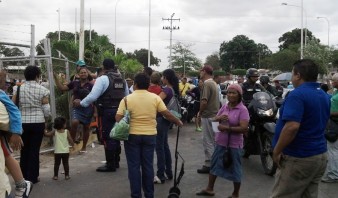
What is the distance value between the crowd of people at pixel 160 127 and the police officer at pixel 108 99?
0.02 metres

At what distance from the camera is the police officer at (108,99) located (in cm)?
727

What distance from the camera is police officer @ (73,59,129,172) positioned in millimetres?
7270

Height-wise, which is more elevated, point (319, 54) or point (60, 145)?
point (319, 54)

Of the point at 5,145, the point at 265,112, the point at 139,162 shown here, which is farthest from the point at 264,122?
the point at 5,145

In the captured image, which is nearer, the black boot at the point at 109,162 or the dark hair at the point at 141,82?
the dark hair at the point at 141,82

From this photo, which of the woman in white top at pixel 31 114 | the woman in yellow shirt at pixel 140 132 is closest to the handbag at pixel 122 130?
the woman in yellow shirt at pixel 140 132

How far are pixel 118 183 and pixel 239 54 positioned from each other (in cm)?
9191

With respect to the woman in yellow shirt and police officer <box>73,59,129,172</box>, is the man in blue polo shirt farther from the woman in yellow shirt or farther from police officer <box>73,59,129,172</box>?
police officer <box>73,59,129,172</box>

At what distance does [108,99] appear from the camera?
7.36m

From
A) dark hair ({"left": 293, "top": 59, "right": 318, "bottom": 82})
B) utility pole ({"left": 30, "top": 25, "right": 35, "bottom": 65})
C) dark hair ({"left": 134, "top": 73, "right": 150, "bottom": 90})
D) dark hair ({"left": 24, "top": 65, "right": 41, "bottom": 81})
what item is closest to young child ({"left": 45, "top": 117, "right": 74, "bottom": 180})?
dark hair ({"left": 24, "top": 65, "right": 41, "bottom": 81})

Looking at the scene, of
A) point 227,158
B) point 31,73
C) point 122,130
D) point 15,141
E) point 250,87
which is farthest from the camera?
point 250,87

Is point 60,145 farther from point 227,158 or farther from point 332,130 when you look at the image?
point 332,130

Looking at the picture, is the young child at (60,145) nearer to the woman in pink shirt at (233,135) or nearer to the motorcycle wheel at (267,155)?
the woman in pink shirt at (233,135)

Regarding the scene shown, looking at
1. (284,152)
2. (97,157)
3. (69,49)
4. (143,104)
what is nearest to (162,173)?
(143,104)
